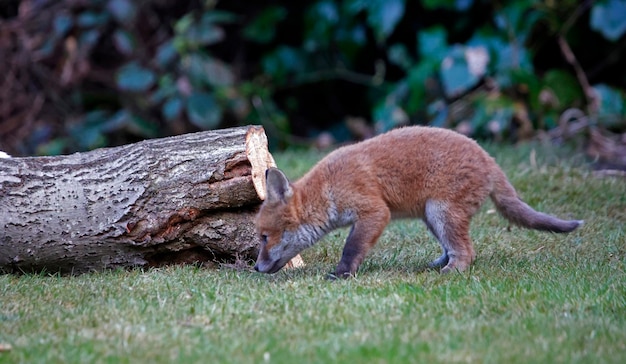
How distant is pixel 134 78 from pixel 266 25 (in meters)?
2.40

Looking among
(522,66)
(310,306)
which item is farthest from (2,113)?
(310,306)

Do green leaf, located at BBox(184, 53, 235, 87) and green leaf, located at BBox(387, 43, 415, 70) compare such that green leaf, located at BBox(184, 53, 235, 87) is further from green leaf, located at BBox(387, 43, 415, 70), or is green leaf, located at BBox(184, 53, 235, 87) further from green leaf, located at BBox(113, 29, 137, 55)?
green leaf, located at BBox(387, 43, 415, 70)

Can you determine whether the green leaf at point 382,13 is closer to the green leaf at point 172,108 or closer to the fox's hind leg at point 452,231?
the green leaf at point 172,108

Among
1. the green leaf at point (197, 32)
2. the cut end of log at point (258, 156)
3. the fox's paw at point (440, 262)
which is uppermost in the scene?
the cut end of log at point (258, 156)

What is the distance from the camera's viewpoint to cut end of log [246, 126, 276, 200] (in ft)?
20.5

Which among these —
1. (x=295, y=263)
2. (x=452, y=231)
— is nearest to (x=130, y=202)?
(x=295, y=263)

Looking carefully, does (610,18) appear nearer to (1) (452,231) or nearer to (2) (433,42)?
(2) (433,42)

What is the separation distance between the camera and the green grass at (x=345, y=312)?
4230mm

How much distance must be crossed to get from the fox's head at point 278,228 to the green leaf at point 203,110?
6.53m

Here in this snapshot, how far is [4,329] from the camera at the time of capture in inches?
187

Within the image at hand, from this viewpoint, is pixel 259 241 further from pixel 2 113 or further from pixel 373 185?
pixel 2 113

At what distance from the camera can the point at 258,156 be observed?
6.37m

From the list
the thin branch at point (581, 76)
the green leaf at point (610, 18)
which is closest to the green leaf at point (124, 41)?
the thin branch at point (581, 76)

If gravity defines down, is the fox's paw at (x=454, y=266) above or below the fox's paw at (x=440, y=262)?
above
